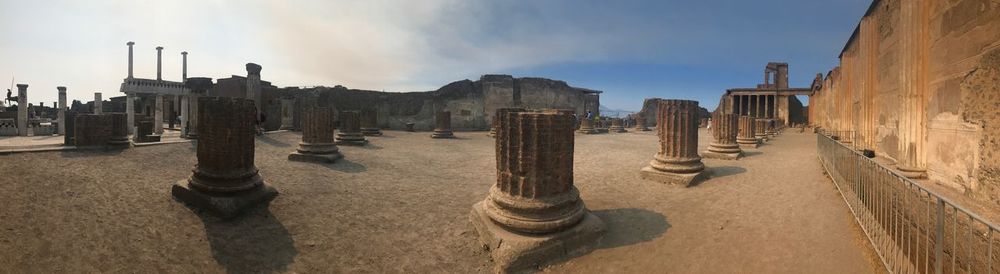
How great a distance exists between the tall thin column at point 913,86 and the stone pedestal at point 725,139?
410cm

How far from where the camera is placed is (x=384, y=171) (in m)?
9.21

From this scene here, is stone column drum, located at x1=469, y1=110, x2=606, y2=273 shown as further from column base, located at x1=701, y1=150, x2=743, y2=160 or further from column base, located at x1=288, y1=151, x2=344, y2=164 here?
column base, located at x1=701, y1=150, x2=743, y2=160

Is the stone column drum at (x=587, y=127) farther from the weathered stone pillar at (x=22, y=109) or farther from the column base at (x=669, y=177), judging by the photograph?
the weathered stone pillar at (x=22, y=109)

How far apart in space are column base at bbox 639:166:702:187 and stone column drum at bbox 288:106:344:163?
7323 millimetres

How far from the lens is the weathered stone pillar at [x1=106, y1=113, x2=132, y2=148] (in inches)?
364

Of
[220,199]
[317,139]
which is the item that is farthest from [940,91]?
[317,139]

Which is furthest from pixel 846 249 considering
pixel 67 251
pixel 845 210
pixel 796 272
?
pixel 67 251

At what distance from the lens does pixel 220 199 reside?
5457 mm

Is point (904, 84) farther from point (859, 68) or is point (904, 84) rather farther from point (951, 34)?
point (859, 68)

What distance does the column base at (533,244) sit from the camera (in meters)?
4.32

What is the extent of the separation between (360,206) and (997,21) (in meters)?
8.19

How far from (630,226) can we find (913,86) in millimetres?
5721

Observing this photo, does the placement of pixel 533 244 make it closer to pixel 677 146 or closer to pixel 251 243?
pixel 251 243

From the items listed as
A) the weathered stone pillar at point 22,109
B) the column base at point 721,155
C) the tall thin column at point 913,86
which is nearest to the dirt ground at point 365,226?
the tall thin column at point 913,86
